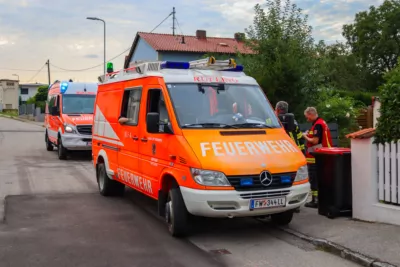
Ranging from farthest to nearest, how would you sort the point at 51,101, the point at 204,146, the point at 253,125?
the point at 51,101 → the point at 253,125 → the point at 204,146

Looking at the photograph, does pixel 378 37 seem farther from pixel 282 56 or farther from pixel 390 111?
pixel 390 111

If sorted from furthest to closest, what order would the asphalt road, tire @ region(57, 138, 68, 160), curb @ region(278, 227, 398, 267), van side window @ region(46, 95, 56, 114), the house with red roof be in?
the house with red roof → van side window @ region(46, 95, 56, 114) → tire @ region(57, 138, 68, 160) → the asphalt road → curb @ region(278, 227, 398, 267)

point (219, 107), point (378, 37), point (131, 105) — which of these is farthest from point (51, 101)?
point (378, 37)

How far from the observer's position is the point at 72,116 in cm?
1656

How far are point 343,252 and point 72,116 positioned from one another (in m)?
12.4

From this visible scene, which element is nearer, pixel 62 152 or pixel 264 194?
pixel 264 194

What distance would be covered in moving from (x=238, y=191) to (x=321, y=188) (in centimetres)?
213

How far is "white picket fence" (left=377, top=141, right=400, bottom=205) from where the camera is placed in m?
6.75

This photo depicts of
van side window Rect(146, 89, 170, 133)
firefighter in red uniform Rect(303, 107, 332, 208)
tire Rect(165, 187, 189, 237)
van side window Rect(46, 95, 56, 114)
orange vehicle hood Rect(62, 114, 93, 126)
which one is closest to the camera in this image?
tire Rect(165, 187, 189, 237)

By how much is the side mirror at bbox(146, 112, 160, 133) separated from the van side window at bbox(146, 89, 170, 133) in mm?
126

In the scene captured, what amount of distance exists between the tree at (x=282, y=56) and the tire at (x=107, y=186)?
5.36 m

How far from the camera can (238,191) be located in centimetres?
608

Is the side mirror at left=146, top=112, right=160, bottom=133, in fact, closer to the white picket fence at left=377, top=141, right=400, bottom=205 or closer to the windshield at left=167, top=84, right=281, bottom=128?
the windshield at left=167, top=84, right=281, bottom=128

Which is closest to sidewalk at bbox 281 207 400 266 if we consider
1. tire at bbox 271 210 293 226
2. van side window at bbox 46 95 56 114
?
tire at bbox 271 210 293 226
